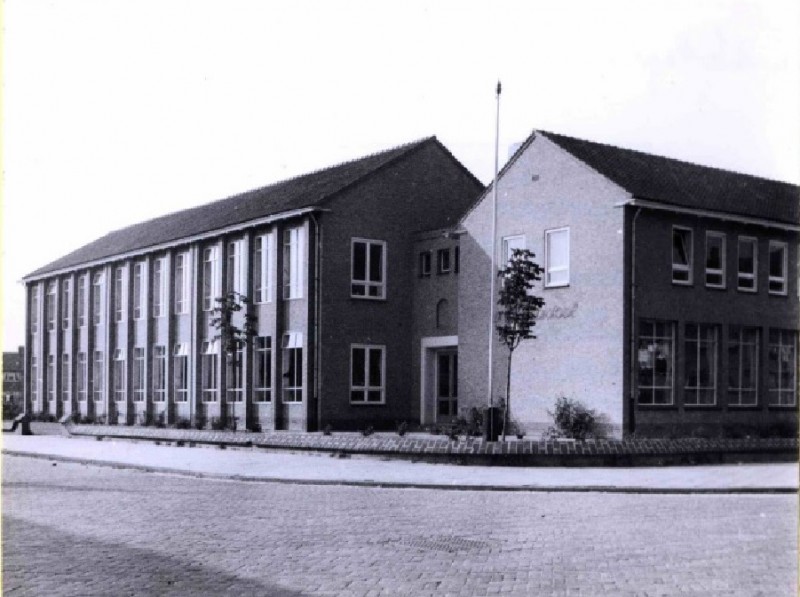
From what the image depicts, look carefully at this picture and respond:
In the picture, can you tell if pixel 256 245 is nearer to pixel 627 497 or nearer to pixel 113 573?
pixel 627 497

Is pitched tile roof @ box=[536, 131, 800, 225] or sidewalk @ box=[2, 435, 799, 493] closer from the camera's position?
sidewalk @ box=[2, 435, 799, 493]

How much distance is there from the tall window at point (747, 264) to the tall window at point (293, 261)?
14425 millimetres

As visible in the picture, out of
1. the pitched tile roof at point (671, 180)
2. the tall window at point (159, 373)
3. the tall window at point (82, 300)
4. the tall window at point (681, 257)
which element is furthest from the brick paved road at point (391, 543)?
the tall window at point (82, 300)

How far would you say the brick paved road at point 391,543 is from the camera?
8.26 m

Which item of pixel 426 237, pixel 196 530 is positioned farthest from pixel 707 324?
pixel 196 530

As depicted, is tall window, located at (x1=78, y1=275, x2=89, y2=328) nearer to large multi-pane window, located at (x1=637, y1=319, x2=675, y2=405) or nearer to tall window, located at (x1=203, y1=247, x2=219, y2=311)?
tall window, located at (x1=203, y1=247, x2=219, y2=311)

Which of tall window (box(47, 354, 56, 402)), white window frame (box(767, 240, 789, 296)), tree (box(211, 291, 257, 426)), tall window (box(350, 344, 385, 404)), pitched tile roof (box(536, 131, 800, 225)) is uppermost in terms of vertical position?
pitched tile roof (box(536, 131, 800, 225))

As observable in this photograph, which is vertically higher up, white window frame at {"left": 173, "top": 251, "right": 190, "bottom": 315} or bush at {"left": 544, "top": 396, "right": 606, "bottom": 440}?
white window frame at {"left": 173, "top": 251, "right": 190, "bottom": 315}

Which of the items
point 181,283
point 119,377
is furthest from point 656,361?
point 119,377

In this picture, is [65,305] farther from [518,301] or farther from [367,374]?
[518,301]

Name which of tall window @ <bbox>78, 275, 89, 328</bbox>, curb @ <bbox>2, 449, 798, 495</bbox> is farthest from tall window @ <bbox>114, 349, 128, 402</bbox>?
curb @ <bbox>2, 449, 798, 495</bbox>

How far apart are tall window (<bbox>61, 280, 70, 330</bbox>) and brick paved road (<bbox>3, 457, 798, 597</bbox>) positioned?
115 feet

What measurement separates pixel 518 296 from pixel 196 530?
14.0 m

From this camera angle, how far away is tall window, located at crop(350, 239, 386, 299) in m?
33.4
